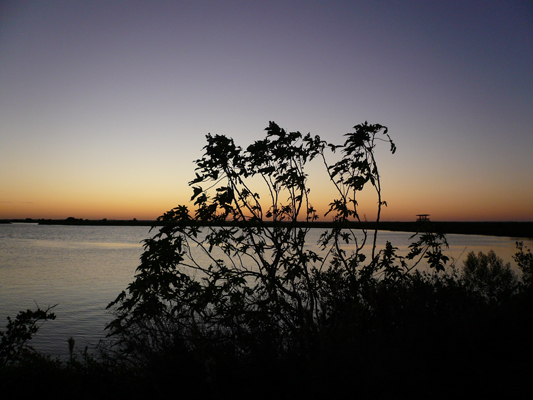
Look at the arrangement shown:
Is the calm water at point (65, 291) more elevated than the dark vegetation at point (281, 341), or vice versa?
the dark vegetation at point (281, 341)

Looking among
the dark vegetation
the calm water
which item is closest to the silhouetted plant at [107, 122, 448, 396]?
the dark vegetation

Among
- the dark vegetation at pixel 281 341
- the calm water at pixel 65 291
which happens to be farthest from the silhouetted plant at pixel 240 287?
the calm water at pixel 65 291

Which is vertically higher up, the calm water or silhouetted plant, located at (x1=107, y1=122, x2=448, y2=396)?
silhouetted plant, located at (x1=107, y1=122, x2=448, y2=396)

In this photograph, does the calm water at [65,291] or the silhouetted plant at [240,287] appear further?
the calm water at [65,291]

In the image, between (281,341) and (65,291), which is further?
(65,291)

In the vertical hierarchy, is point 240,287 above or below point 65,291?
above

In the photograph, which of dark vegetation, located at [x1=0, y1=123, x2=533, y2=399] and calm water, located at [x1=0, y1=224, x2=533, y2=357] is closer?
dark vegetation, located at [x1=0, y1=123, x2=533, y2=399]

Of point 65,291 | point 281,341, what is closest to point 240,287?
point 281,341

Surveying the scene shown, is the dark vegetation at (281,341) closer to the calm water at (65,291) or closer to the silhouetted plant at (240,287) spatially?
the silhouetted plant at (240,287)

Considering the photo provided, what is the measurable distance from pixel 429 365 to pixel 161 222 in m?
3.72

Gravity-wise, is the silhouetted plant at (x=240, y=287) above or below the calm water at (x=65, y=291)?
above

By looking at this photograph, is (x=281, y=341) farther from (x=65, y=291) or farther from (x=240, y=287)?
(x=65, y=291)

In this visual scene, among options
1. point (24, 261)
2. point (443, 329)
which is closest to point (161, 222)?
point (443, 329)

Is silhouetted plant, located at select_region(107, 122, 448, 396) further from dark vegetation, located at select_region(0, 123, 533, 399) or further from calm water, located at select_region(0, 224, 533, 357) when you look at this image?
calm water, located at select_region(0, 224, 533, 357)
